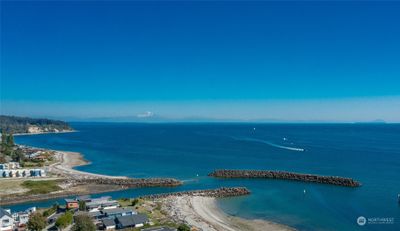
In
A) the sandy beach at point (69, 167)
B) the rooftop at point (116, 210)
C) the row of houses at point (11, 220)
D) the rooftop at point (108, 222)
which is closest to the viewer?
the row of houses at point (11, 220)

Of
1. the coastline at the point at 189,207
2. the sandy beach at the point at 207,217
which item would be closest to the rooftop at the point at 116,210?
the coastline at the point at 189,207

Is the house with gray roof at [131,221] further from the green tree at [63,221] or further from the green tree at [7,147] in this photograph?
the green tree at [7,147]

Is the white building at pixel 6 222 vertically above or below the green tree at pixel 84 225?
below

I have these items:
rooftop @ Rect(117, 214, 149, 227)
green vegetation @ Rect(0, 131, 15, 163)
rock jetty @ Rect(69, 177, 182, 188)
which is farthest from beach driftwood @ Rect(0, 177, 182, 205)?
green vegetation @ Rect(0, 131, 15, 163)

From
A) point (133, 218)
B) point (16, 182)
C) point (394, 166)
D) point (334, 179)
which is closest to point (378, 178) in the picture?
point (334, 179)

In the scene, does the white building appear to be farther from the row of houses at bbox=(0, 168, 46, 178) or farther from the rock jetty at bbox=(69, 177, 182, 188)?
the row of houses at bbox=(0, 168, 46, 178)

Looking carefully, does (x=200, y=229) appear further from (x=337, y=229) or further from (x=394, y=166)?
(x=394, y=166)

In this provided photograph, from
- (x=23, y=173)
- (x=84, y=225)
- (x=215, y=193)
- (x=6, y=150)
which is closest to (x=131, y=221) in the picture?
(x=84, y=225)
